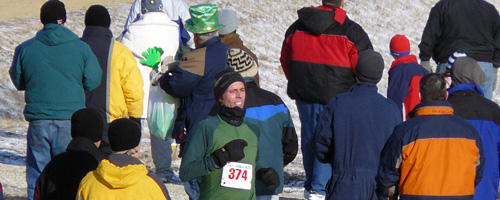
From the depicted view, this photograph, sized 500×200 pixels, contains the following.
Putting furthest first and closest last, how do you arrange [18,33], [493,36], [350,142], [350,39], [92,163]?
[18,33] → [493,36] → [350,39] → [350,142] → [92,163]

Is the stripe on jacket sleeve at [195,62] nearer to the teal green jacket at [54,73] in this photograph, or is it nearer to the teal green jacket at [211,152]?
the teal green jacket at [54,73]

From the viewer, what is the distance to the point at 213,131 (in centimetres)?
665

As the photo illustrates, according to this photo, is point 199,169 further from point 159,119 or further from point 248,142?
point 159,119

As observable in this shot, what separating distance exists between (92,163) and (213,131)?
0.79 metres

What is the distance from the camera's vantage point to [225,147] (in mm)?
6477

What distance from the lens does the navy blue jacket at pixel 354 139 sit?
7.07 meters

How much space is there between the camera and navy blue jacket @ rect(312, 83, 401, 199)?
23.2 ft

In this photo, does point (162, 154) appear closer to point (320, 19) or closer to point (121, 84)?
point (121, 84)

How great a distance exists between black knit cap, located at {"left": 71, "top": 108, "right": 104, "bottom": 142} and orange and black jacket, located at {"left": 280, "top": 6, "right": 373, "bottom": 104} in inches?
120

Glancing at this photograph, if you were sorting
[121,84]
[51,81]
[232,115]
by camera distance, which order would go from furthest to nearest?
[121,84], [51,81], [232,115]

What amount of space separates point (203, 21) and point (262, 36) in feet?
→ 52.5

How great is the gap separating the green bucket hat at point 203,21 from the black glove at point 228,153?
2.27 m

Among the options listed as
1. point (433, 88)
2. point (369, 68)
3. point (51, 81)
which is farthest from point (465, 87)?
point (51, 81)

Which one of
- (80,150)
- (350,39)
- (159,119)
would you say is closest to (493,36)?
(350,39)
